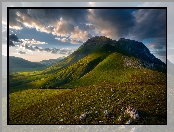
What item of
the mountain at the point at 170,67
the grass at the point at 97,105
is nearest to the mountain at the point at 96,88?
the grass at the point at 97,105

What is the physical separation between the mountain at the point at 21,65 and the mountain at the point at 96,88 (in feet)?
0.81

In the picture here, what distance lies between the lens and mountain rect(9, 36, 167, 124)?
12.2 m

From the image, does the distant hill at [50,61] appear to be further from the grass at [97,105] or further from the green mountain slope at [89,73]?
the grass at [97,105]

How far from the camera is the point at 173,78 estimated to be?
13.6 metres

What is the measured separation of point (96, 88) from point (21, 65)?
356cm

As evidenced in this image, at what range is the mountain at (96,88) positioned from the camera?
12.2m

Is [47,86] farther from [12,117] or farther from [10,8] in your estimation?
[10,8]

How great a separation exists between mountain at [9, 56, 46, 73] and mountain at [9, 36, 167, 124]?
247 mm

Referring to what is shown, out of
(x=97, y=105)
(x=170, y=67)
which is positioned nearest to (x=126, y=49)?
(x=170, y=67)

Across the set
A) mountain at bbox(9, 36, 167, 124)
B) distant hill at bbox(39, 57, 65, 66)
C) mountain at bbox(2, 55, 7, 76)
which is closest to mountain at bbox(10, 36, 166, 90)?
mountain at bbox(9, 36, 167, 124)

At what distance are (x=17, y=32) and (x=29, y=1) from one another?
152 centimetres

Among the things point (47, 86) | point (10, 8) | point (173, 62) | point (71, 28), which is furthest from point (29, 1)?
point (173, 62)

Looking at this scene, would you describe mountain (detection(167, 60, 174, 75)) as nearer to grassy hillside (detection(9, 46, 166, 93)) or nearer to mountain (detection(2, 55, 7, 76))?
grassy hillside (detection(9, 46, 166, 93))

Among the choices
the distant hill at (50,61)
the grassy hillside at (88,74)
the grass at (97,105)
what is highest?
the distant hill at (50,61)
